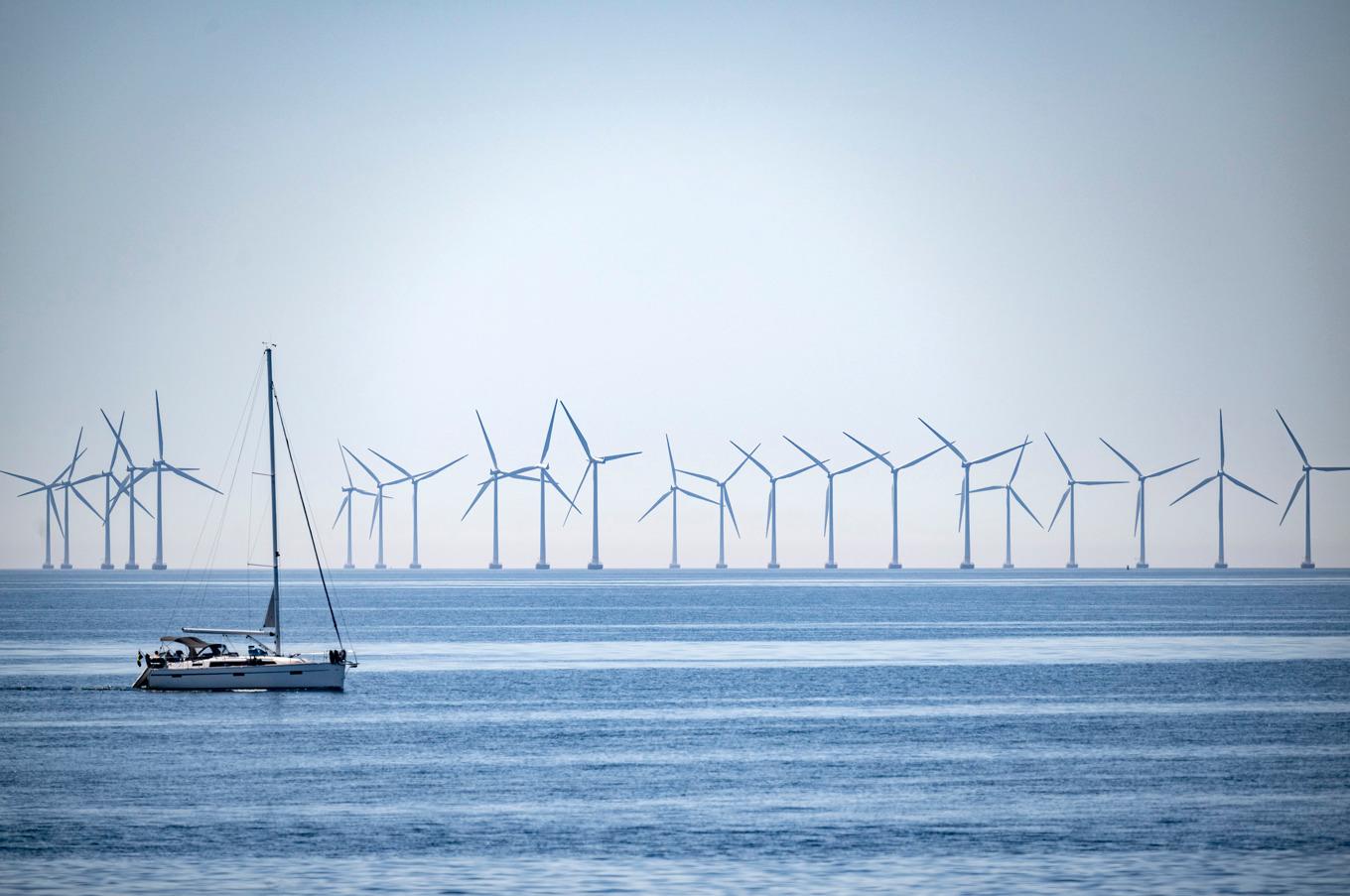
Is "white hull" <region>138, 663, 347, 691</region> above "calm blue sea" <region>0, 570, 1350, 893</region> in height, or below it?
above

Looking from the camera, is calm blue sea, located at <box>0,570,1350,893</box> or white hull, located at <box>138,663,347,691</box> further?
white hull, located at <box>138,663,347,691</box>

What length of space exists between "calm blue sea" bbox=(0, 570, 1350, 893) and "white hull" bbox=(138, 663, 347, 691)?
1.12 m

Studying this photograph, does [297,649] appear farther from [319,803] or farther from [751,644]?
[319,803]

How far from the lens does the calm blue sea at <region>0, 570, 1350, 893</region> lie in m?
42.1

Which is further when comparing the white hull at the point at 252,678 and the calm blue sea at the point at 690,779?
the white hull at the point at 252,678

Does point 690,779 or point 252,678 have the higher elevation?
point 252,678

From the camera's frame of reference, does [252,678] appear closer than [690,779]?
No

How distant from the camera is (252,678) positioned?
88938mm

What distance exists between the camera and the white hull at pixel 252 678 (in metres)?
88.6

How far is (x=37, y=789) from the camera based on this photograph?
55.1m

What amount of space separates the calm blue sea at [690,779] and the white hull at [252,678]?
1.12 metres

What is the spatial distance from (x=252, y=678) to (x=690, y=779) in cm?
3761

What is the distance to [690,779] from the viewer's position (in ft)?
188

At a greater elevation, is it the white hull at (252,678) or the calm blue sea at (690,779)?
the white hull at (252,678)
